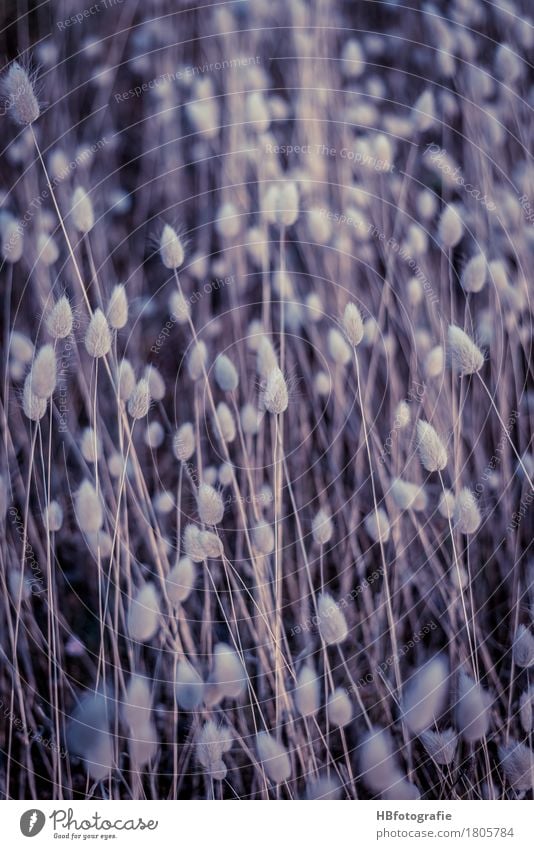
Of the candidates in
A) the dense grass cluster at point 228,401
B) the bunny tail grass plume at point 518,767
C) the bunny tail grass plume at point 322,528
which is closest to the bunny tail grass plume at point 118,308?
the dense grass cluster at point 228,401

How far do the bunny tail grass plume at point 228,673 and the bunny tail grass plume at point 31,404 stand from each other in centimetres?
36

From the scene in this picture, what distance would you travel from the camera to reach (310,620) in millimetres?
877

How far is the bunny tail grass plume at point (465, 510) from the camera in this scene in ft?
2.90

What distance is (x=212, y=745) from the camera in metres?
0.87

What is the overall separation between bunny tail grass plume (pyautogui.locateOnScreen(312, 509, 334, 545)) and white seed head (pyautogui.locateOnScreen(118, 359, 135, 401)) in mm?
278

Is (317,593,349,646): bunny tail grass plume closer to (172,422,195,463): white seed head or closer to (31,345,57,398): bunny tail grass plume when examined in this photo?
(172,422,195,463): white seed head

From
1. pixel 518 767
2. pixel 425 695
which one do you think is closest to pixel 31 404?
pixel 425 695

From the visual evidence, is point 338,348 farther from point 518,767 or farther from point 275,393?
point 518,767

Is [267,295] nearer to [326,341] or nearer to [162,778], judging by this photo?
[326,341]

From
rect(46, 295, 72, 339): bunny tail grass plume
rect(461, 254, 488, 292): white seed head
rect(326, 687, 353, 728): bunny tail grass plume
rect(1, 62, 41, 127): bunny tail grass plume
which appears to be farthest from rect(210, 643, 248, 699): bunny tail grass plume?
rect(1, 62, 41, 127): bunny tail grass plume

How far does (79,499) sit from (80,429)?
0.28 feet

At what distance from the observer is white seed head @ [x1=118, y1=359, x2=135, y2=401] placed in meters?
0.87
